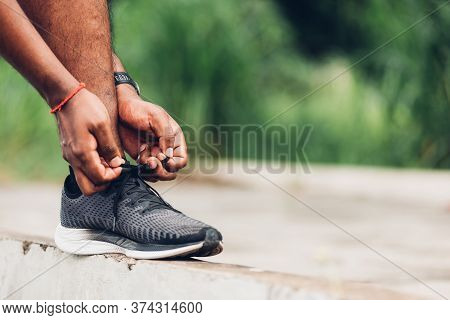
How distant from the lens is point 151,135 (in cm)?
202

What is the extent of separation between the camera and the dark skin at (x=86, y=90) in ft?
5.87

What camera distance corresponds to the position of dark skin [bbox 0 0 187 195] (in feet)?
5.87

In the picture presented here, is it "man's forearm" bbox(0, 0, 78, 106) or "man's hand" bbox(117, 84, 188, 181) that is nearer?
"man's forearm" bbox(0, 0, 78, 106)

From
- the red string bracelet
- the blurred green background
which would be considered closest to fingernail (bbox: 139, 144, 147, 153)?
the red string bracelet

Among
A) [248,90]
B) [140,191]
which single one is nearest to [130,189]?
[140,191]

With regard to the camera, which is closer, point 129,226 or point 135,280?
point 135,280

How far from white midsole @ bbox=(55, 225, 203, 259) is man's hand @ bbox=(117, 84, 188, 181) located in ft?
0.60

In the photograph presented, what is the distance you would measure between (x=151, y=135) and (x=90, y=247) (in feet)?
0.90

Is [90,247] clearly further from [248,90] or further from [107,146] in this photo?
[248,90]

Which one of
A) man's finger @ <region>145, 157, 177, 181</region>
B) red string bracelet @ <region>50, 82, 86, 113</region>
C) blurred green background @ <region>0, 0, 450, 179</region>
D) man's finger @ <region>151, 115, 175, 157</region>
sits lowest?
blurred green background @ <region>0, 0, 450, 179</region>

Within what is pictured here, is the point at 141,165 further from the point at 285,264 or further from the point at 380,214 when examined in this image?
the point at 380,214

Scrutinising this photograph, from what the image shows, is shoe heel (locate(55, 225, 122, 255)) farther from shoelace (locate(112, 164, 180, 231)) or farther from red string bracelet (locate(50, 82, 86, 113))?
red string bracelet (locate(50, 82, 86, 113))
